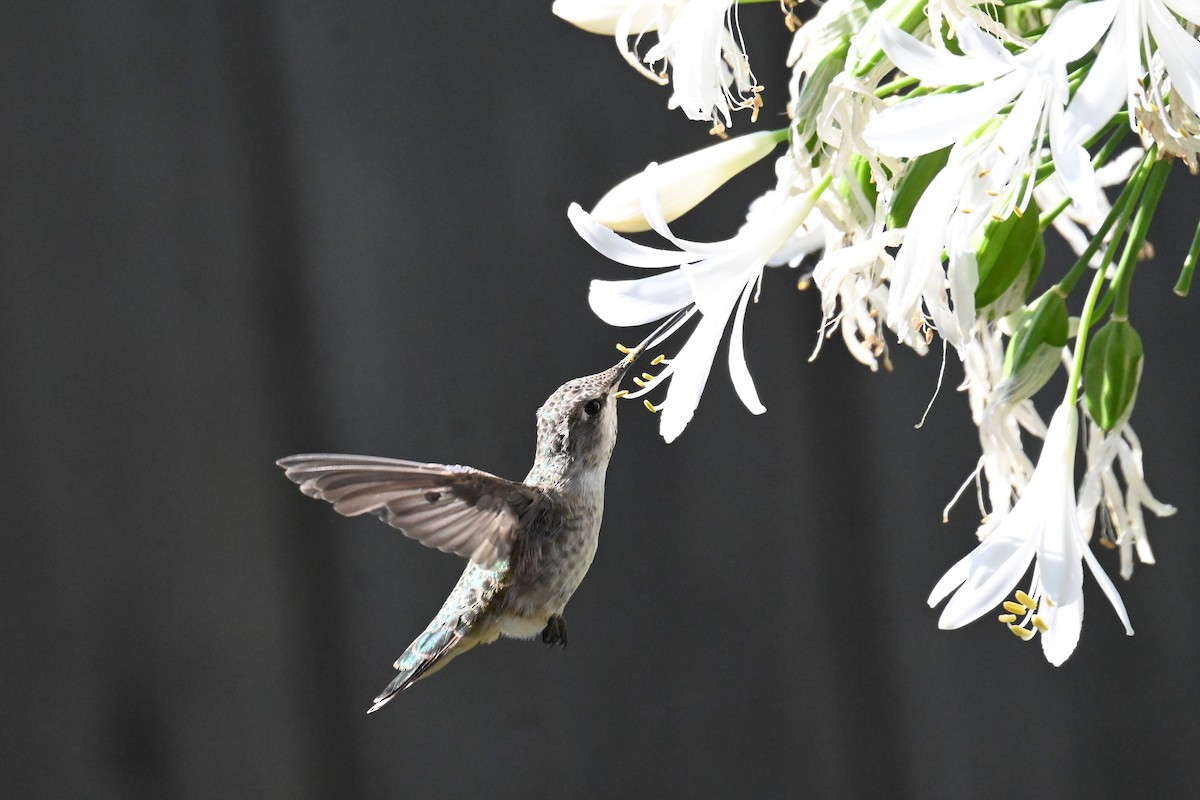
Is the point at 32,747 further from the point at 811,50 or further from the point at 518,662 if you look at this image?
the point at 811,50

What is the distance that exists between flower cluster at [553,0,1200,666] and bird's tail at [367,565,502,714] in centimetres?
28

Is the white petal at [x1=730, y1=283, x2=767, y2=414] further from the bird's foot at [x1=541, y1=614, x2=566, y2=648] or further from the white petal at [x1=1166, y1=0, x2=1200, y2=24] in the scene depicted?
the bird's foot at [x1=541, y1=614, x2=566, y2=648]

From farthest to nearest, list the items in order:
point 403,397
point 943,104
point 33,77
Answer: point 403,397, point 33,77, point 943,104

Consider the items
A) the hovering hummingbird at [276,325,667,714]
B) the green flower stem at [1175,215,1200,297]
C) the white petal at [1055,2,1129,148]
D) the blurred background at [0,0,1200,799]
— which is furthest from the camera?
the blurred background at [0,0,1200,799]

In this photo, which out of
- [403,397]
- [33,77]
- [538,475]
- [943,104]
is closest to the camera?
[943,104]

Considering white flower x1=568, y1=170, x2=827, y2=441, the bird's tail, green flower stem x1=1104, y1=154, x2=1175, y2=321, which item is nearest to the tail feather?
the bird's tail

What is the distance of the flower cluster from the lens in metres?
0.32

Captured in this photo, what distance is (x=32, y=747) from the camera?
1.07 metres

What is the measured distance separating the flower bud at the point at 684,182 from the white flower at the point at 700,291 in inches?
0.9

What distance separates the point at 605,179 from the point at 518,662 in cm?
47

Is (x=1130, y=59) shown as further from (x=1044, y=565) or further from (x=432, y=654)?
(x=432, y=654)

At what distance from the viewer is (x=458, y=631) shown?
661 mm

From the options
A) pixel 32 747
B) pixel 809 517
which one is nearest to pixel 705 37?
pixel 809 517

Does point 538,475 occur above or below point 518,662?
above
